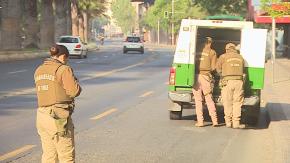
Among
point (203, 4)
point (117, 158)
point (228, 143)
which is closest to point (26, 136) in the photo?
point (117, 158)

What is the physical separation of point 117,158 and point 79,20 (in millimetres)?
81715

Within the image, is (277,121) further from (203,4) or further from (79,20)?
(79,20)

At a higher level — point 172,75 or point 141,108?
point 172,75

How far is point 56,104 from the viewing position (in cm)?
710

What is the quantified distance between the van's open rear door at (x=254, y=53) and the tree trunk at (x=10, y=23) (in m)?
32.9

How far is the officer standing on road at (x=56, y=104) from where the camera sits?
23.1 feet

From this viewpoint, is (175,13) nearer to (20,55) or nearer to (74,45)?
(74,45)

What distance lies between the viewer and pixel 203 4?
61.9 meters

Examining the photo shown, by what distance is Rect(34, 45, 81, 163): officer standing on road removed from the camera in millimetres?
7043

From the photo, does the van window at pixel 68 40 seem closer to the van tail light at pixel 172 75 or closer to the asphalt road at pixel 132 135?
the asphalt road at pixel 132 135

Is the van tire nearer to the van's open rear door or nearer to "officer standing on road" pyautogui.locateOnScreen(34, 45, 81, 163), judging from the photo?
the van's open rear door

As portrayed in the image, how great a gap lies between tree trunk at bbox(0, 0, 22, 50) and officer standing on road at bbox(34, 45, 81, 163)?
38432 mm

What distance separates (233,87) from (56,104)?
21.9ft

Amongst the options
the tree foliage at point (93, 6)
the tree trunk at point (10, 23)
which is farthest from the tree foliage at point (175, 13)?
the tree trunk at point (10, 23)
